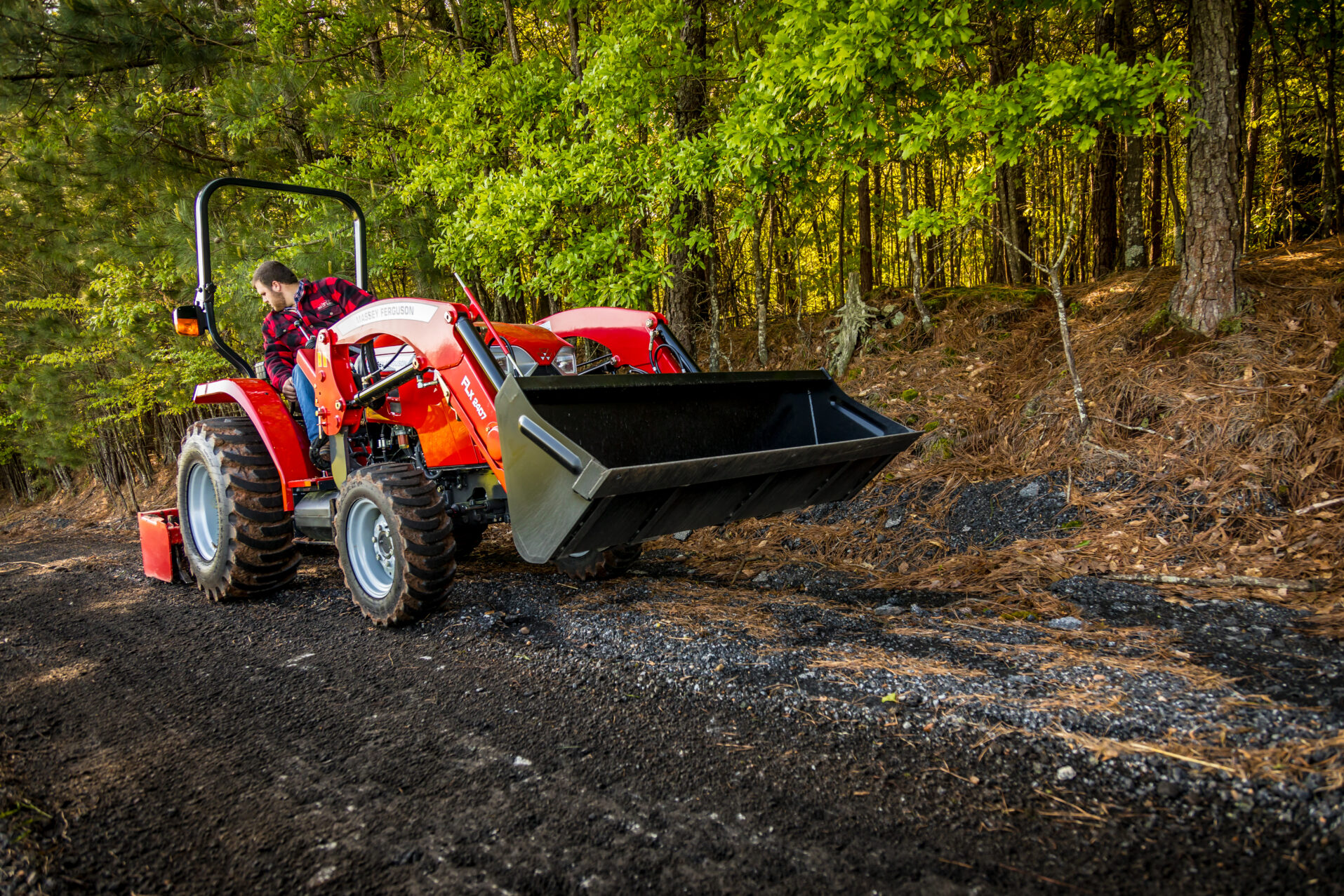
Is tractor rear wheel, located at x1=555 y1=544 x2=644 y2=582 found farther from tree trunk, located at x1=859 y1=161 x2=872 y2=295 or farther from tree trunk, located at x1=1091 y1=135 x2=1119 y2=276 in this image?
tree trunk, located at x1=1091 y1=135 x2=1119 y2=276

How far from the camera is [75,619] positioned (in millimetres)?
4473

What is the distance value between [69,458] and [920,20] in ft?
58.0

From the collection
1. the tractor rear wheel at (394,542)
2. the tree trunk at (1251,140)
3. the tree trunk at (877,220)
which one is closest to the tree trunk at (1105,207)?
the tree trunk at (1251,140)

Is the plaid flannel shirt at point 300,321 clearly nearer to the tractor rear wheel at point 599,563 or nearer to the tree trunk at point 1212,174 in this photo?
the tractor rear wheel at point 599,563

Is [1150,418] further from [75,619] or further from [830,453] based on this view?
[75,619]

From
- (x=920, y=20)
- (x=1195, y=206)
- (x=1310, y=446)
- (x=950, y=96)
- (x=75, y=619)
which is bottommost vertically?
(x=75, y=619)

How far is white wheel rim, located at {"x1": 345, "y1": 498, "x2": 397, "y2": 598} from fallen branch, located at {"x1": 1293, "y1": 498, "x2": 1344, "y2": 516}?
4867 mm

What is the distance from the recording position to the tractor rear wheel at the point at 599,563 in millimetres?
4422

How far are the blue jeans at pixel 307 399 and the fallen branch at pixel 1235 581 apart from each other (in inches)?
184

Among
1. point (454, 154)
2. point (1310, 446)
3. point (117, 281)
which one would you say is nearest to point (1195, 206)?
point (1310, 446)

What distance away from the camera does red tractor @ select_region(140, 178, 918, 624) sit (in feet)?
9.84

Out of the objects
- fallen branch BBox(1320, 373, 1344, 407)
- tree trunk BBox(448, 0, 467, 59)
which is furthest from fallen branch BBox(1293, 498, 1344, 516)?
tree trunk BBox(448, 0, 467, 59)

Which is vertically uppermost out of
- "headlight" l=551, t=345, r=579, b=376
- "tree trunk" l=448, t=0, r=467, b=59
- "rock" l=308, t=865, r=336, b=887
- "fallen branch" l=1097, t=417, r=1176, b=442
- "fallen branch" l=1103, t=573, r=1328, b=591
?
"tree trunk" l=448, t=0, r=467, b=59

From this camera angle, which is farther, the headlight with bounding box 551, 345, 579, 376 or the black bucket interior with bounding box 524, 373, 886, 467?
the headlight with bounding box 551, 345, 579, 376
